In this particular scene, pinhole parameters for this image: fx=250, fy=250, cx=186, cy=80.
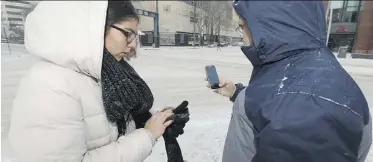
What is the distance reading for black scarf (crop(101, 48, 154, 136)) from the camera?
2.81ft

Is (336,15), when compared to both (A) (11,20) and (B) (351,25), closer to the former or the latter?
(B) (351,25)

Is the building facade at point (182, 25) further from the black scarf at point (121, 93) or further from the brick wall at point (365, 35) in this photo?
the brick wall at point (365, 35)

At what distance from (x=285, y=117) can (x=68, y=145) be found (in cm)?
65

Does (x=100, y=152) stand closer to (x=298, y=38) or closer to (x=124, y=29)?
(x=124, y=29)

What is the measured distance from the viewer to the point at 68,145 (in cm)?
77

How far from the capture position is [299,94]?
721mm

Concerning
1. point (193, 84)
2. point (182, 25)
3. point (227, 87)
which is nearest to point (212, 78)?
point (227, 87)

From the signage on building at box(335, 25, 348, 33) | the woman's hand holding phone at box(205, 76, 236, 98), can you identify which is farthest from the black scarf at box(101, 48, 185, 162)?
the signage on building at box(335, 25, 348, 33)

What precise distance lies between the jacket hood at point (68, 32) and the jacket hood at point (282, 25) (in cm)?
43

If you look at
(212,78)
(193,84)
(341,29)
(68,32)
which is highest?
(341,29)

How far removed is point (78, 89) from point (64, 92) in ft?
0.15

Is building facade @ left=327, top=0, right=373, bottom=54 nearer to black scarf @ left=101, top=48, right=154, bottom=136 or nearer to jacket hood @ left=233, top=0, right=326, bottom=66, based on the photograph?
jacket hood @ left=233, top=0, right=326, bottom=66

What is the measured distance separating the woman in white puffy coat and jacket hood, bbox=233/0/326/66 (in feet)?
1.31

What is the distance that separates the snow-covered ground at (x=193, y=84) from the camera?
1626mm
